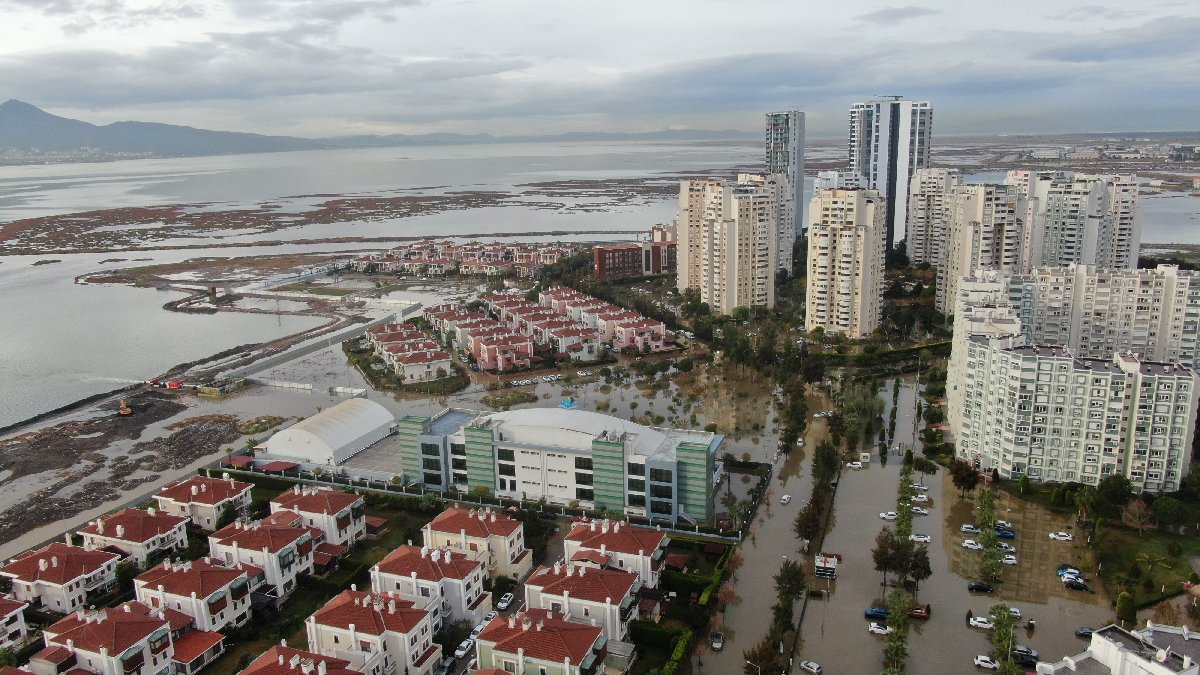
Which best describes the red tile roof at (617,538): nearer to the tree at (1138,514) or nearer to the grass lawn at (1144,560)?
the grass lawn at (1144,560)

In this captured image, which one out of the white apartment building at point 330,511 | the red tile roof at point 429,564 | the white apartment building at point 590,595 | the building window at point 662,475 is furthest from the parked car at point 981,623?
the white apartment building at point 330,511

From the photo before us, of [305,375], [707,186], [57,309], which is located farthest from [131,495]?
[707,186]

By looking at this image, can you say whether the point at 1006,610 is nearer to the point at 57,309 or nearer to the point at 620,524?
the point at 620,524

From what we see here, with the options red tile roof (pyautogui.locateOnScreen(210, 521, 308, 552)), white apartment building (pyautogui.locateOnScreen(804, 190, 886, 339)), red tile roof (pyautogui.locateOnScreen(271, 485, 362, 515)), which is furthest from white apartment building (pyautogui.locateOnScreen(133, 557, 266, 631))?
white apartment building (pyautogui.locateOnScreen(804, 190, 886, 339))

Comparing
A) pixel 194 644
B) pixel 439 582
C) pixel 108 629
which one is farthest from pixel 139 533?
pixel 439 582

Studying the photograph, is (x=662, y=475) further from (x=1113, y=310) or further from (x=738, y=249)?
(x=738, y=249)

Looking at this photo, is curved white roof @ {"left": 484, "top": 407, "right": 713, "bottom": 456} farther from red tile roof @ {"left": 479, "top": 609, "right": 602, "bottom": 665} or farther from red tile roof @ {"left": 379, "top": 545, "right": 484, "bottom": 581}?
red tile roof @ {"left": 479, "top": 609, "right": 602, "bottom": 665}
